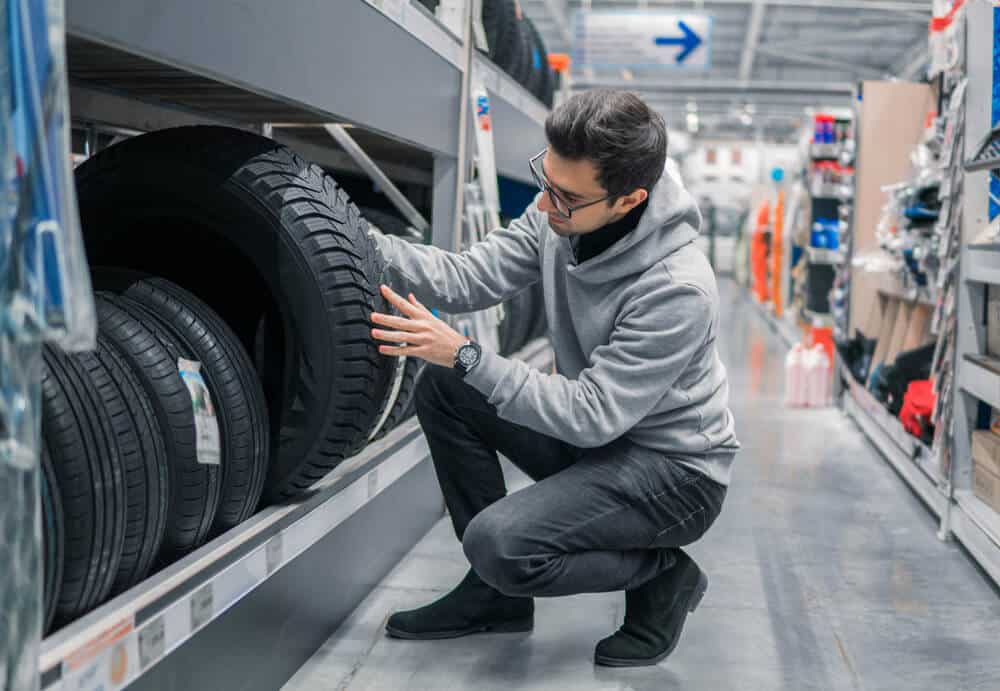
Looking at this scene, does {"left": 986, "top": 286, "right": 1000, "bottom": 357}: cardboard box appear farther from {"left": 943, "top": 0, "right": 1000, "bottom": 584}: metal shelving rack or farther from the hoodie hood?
the hoodie hood

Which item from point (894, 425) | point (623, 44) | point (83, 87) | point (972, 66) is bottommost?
point (894, 425)

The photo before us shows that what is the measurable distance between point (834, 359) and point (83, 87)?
459 centimetres

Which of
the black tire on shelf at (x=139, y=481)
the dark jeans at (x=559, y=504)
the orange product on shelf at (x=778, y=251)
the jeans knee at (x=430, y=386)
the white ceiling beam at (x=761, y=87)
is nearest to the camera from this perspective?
the black tire on shelf at (x=139, y=481)

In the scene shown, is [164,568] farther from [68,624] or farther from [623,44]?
[623,44]

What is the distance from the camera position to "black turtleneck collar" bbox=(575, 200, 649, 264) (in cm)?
193

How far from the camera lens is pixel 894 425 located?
399 centimetres

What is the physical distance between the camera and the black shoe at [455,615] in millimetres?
2207

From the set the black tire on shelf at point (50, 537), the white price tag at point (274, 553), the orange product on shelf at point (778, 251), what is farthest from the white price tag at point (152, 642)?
the orange product on shelf at point (778, 251)

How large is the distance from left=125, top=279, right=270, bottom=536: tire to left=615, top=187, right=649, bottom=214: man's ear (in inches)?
27.3

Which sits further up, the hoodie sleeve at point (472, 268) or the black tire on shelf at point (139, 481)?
the hoodie sleeve at point (472, 268)

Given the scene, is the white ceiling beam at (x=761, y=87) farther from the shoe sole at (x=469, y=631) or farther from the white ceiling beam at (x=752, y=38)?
the shoe sole at (x=469, y=631)

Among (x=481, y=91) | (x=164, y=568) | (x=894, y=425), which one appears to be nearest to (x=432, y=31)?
(x=481, y=91)

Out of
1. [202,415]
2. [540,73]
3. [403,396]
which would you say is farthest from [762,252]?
[202,415]

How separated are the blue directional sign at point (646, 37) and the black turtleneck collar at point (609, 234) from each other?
11136mm
